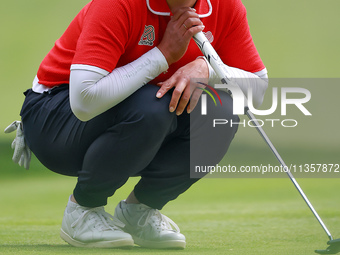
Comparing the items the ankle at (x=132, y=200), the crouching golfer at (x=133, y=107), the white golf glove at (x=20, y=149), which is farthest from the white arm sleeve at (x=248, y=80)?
the white golf glove at (x=20, y=149)

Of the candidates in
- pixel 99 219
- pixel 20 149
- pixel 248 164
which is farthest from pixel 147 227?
pixel 248 164

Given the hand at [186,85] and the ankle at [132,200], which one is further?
the ankle at [132,200]

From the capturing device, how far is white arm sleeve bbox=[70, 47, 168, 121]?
4.06 ft

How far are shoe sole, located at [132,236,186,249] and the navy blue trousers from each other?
0.10 meters

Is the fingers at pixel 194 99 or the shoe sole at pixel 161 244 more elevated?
the fingers at pixel 194 99

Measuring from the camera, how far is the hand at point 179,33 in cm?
130

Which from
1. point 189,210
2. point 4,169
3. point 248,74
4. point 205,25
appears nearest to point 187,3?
point 205,25

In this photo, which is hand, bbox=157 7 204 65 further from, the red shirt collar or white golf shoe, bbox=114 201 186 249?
white golf shoe, bbox=114 201 186 249

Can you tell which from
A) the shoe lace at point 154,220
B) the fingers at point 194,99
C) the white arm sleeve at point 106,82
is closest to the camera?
the white arm sleeve at point 106,82

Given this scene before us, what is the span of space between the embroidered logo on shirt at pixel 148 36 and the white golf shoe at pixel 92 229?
0.43 meters

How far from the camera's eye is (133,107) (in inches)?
51.6

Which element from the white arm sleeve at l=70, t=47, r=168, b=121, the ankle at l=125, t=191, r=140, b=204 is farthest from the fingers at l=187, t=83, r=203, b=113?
the ankle at l=125, t=191, r=140, b=204

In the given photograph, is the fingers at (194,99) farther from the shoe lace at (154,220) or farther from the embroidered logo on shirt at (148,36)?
the shoe lace at (154,220)

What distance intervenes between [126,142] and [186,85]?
19 cm
